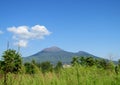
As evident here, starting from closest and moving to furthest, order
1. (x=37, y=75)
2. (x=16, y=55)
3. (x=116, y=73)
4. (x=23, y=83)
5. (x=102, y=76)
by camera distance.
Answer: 1. (x=16, y=55)
2. (x=23, y=83)
3. (x=37, y=75)
4. (x=102, y=76)
5. (x=116, y=73)

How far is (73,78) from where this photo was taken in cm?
696

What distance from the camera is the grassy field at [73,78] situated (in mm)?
6668

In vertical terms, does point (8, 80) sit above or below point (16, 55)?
below

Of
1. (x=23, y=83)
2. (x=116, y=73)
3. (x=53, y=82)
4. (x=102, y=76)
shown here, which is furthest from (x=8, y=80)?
(x=116, y=73)

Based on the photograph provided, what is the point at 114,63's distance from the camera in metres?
8.77

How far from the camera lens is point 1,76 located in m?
4.73

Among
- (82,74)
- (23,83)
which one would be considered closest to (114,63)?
(82,74)

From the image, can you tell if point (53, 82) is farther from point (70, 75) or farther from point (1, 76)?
point (1, 76)

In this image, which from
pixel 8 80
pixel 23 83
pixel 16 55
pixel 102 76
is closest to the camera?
pixel 16 55

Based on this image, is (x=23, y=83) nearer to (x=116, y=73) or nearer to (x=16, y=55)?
(x=16, y=55)

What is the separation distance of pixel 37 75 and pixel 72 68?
1.05 m

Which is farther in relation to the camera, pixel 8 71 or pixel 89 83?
pixel 89 83

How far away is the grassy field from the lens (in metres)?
6.67

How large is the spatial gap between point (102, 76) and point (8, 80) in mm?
3870
